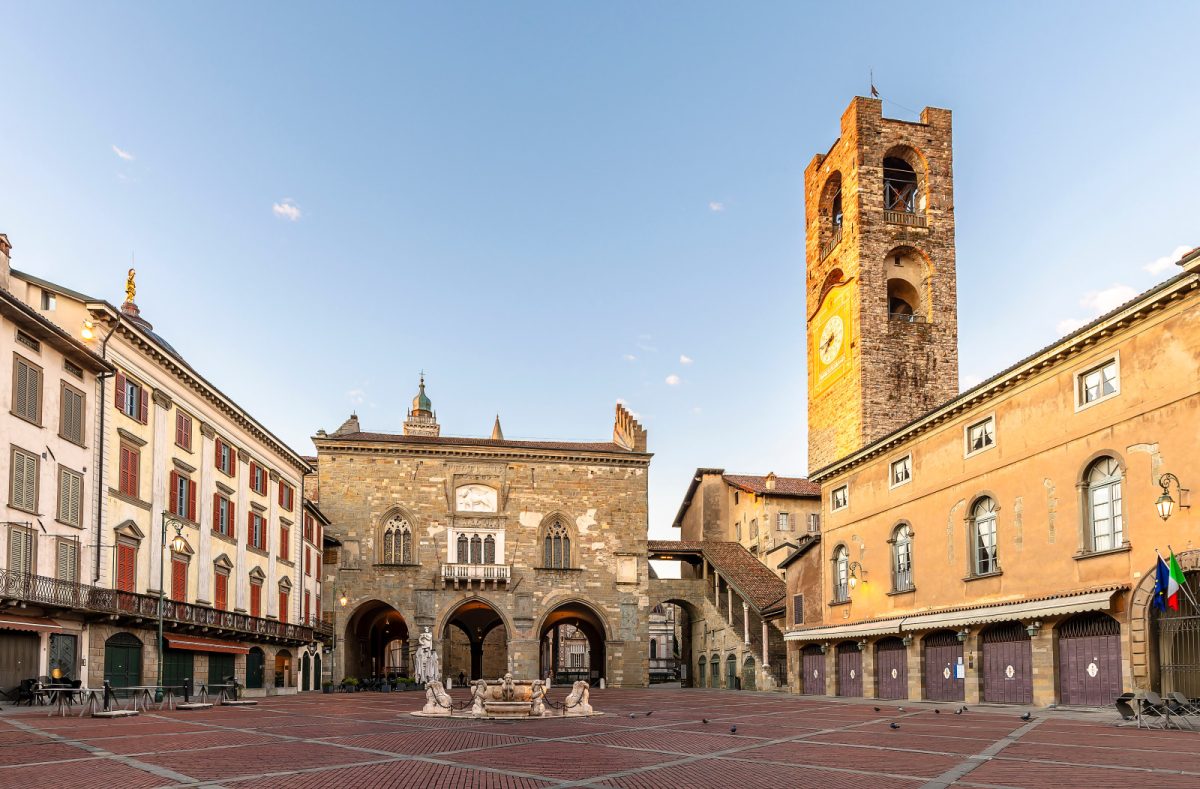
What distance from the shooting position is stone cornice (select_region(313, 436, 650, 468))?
Result: 54.2m

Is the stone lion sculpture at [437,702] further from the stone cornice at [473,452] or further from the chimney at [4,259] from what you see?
the stone cornice at [473,452]

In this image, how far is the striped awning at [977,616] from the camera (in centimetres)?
2267

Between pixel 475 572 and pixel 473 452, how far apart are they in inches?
245

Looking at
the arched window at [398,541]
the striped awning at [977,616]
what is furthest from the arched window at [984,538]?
the arched window at [398,541]

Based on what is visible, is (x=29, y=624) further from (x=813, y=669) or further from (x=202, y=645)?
(x=813, y=669)

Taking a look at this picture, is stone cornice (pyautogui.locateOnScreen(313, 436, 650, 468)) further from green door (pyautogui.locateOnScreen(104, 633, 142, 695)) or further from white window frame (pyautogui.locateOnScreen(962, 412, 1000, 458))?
white window frame (pyautogui.locateOnScreen(962, 412, 1000, 458))

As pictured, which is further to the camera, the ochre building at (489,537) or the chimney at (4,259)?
the ochre building at (489,537)

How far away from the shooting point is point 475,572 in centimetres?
5331

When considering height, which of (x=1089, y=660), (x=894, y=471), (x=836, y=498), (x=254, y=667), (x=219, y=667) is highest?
(x=894, y=471)

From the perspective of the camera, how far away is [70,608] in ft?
82.6

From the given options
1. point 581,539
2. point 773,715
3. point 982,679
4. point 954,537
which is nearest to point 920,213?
point 581,539

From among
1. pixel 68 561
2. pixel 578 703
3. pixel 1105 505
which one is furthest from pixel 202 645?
pixel 1105 505

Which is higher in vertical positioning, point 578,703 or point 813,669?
point 578,703

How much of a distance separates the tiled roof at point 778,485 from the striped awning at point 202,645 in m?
29.8
